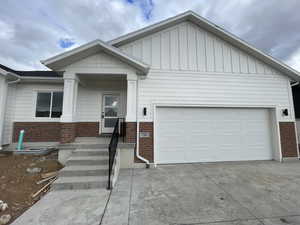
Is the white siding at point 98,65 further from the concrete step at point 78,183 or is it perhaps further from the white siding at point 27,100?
the concrete step at point 78,183

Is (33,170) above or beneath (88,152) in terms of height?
beneath

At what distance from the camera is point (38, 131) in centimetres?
670

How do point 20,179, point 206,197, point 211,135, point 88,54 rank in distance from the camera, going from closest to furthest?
point 206,197
point 20,179
point 88,54
point 211,135

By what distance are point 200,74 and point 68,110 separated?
5745 mm

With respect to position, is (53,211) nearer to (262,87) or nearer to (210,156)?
(210,156)

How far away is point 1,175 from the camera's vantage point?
4.13 meters

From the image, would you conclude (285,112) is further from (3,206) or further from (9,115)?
(9,115)

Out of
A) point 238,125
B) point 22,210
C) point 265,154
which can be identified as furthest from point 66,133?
point 265,154

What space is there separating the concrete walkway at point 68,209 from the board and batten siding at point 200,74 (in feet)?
10.7

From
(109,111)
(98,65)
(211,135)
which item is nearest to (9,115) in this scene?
(109,111)

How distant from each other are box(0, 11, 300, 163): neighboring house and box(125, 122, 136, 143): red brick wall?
39 mm

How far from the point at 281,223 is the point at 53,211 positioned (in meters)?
4.10

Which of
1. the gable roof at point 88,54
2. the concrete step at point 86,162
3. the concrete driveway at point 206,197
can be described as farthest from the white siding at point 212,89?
the concrete driveway at point 206,197

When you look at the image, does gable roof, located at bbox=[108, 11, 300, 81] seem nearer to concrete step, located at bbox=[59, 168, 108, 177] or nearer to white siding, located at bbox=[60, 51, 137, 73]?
white siding, located at bbox=[60, 51, 137, 73]
